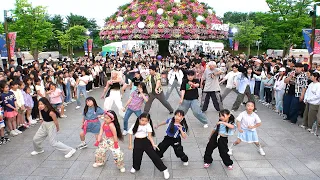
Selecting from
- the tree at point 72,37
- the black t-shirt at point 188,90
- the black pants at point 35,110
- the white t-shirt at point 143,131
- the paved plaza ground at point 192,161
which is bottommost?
the paved plaza ground at point 192,161

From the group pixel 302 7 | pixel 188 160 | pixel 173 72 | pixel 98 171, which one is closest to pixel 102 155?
pixel 98 171

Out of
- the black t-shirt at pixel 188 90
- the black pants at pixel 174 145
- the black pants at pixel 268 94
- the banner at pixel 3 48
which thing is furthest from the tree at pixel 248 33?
the black pants at pixel 174 145

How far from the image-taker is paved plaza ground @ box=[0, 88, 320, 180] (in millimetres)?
5094

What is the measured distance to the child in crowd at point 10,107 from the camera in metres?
6.96

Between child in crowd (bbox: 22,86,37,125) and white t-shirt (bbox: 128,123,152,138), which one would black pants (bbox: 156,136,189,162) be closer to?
white t-shirt (bbox: 128,123,152,138)

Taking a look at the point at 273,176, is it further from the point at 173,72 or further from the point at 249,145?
the point at 173,72

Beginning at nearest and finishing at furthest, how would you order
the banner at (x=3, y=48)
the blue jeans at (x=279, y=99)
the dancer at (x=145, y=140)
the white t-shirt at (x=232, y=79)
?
the dancer at (x=145, y=140) < the blue jeans at (x=279, y=99) < the white t-shirt at (x=232, y=79) < the banner at (x=3, y=48)

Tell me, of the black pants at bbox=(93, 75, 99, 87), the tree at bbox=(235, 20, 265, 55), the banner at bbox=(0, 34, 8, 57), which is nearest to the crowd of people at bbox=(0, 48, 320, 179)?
the black pants at bbox=(93, 75, 99, 87)

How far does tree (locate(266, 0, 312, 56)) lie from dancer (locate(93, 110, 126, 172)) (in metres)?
25.4

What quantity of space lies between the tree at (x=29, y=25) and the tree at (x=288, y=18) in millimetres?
20878

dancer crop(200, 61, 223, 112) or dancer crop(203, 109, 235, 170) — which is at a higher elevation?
dancer crop(200, 61, 223, 112)

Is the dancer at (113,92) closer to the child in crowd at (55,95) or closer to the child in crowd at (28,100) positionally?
the child in crowd at (55,95)

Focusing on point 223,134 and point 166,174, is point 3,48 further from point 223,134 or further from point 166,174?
point 223,134

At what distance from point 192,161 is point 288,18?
24925mm
